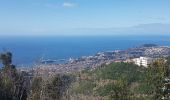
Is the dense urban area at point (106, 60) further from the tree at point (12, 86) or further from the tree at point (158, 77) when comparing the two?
the tree at point (158, 77)

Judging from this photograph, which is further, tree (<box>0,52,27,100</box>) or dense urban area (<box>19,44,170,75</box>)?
dense urban area (<box>19,44,170,75</box>)

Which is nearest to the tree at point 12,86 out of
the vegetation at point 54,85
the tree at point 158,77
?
the vegetation at point 54,85

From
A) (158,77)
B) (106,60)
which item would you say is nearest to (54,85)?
(158,77)

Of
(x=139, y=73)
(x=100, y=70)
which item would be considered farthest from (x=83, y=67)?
(x=139, y=73)

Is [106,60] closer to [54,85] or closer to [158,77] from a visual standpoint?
[158,77]

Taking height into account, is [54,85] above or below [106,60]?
above

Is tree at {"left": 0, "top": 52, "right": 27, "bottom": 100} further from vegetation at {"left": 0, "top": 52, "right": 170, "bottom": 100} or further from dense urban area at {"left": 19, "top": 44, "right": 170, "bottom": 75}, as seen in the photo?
dense urban area at {"left": 19, "top": 44, "right": 170, "bottom": 75}

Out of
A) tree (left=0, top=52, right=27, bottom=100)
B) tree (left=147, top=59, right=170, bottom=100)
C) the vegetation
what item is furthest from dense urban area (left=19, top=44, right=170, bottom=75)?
tree (left=147, top=59, right=170, bottom=100)

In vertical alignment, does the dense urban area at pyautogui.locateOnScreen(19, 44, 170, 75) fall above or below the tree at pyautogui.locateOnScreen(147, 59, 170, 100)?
below

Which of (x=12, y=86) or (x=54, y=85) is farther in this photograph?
(x=54, y=85)

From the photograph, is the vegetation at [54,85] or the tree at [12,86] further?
the tree at [12,86]

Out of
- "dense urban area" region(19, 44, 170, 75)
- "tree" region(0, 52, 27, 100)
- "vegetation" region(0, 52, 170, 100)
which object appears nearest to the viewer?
"vegetation" region(0, 52, 170, 100)

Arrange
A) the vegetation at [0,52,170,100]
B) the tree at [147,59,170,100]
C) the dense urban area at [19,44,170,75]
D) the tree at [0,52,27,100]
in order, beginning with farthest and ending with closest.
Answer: the dense urban area at [19,44,170,75], the tree at [147,59,170,100], the tree at [0,52,27,100], the vegetation at [0,52,170,100]
